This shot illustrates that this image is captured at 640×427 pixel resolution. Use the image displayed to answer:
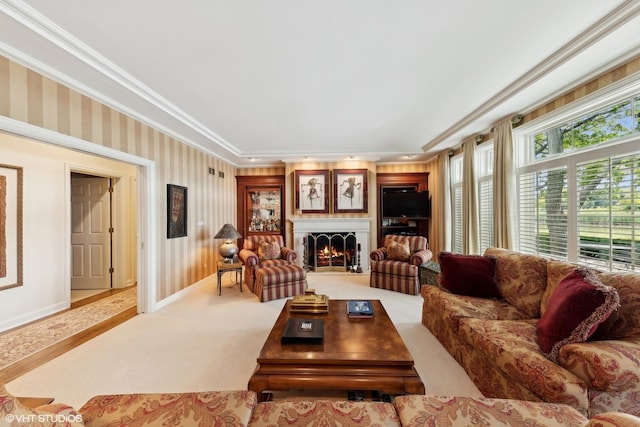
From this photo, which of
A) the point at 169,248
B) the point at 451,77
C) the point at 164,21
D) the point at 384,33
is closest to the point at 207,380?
the point at 169,248

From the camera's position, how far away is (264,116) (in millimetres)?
3264

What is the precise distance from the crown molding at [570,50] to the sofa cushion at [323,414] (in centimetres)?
286

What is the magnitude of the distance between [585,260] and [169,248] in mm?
5223

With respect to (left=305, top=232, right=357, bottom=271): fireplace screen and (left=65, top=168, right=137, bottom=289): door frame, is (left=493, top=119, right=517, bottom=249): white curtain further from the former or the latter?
(left=65, top=168, right=137, bottom=289): door frame

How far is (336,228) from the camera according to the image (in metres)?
5.54

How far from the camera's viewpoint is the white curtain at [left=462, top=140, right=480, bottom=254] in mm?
3949

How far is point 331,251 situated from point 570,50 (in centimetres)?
465

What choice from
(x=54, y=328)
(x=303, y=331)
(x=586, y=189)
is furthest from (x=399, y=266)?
(x=54, y=328)

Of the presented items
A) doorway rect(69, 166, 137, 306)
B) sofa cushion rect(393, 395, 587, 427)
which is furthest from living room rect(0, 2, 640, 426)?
sofa cushion rect(393, 395, 587, 427)

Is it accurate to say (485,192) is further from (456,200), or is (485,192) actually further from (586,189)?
(586,189)

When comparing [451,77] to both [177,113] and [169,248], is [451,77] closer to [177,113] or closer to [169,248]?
[177,113]

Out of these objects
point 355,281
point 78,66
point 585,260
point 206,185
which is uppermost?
point 78,66

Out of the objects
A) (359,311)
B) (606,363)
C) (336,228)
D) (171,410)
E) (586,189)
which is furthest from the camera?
(336,228)

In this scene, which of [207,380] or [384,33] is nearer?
[384,33]
